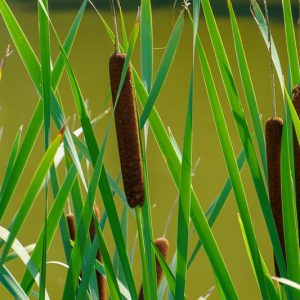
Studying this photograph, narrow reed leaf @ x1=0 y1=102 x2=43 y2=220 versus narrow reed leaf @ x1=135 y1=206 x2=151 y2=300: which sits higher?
narrow reed leaf @ x1=0 y1=102 x2=43 y2=220

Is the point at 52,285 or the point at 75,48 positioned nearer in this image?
the point at 52,285

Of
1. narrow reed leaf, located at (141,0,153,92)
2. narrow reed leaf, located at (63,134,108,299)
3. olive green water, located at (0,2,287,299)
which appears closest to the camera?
narrow reed leaf, located at (63,134,108,299)

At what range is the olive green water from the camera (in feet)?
8.77

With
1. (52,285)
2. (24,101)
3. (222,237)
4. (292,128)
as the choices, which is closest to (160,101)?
(24,101)

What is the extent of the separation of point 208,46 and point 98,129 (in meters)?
1.12

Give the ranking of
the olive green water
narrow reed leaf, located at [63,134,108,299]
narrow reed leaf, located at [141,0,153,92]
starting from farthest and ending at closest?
the olive green water, narrow reed leaf, located at [141,0,153,92], narrow reed leaf, located at [63,134,108,299]

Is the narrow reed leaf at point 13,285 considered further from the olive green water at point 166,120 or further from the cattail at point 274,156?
the olive green water at point 166,120

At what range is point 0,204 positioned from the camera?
0.59 meters

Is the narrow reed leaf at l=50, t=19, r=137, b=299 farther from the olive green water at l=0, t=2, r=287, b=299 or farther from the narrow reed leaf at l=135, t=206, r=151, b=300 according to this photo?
the olive green water at l=0, t=2, r=287, b=299

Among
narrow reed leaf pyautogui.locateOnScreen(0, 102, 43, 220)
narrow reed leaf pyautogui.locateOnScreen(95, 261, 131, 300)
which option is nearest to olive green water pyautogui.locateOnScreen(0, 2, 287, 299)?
narrow reed leaf pyautogui.locateOnScreen(95, 261, 131, 300)

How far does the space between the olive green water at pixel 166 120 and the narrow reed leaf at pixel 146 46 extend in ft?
5.92

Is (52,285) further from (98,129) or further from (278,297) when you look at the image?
(278,297)

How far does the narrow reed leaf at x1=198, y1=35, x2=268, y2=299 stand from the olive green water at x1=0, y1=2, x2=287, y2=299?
1.85 m

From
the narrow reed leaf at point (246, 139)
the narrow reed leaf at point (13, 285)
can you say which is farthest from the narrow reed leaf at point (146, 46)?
the narrow reed leaf at point (13, 285)
